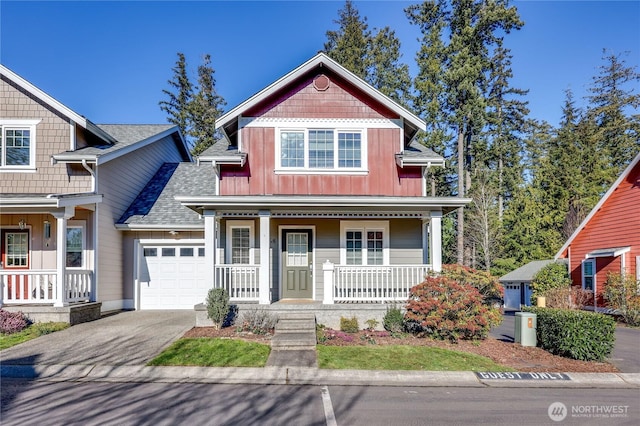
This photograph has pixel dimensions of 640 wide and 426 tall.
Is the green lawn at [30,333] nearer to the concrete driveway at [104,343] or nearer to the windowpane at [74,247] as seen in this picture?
the concrete driveway at [104,343]

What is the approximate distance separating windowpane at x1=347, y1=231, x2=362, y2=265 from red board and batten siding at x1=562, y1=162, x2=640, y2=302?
36.0ft

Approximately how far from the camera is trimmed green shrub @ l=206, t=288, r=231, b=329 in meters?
11.5

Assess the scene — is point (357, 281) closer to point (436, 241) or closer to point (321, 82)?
point (436, 241)

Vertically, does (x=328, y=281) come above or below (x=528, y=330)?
above

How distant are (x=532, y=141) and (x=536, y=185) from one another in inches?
410

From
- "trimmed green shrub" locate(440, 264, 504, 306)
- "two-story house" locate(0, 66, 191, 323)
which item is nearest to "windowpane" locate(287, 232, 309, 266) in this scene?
"trimmed green shrub" locate(440, 264, 504, 306)

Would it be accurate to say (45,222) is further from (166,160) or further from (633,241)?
(633,241)

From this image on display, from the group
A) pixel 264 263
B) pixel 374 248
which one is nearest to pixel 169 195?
pixel 264 263

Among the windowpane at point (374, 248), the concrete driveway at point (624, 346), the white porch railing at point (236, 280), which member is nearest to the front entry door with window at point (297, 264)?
the white porch railing at point (236, 280)

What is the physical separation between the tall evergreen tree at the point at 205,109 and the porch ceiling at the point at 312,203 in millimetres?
24995

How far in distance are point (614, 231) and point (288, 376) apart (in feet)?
53.2

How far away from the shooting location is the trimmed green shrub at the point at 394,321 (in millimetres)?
11742

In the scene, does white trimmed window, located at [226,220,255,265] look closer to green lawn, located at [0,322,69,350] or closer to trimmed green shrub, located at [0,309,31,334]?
green lawn, located at [0,322,69,350]

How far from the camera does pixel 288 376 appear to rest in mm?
8328
